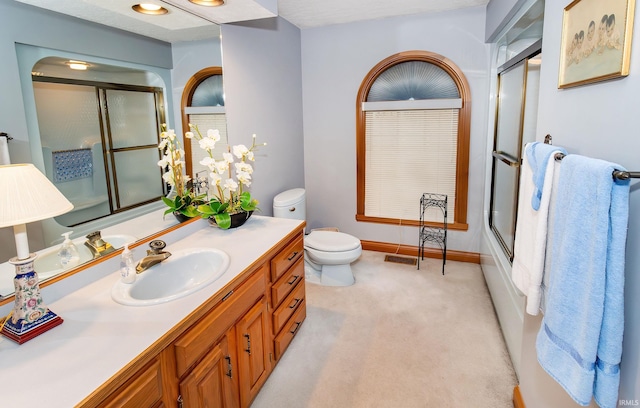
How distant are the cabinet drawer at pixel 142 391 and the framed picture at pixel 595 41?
5.34 ft

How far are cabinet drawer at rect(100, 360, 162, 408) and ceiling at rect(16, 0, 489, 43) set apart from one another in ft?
4.60

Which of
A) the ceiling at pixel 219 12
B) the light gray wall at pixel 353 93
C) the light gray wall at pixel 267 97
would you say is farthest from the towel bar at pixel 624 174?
the light gray wall at pixel 353 93

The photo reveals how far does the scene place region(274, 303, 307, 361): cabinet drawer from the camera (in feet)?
7.24

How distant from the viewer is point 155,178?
2035mm

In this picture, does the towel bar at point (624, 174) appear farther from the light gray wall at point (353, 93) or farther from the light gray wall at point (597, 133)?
the light gray wall at point (353, 93)

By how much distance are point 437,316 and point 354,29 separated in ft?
9.13

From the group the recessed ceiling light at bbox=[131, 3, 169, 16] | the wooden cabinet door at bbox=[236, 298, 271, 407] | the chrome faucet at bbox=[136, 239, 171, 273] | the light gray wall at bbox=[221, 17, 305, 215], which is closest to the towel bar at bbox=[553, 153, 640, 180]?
the wooden cabinet door at bbox=[236, 298, 271, 407]

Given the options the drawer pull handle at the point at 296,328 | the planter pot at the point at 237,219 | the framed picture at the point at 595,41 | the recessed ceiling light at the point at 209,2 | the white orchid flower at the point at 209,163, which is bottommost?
the drawer pull handle at the point at 296,328

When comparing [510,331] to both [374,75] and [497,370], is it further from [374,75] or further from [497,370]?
[374,75]

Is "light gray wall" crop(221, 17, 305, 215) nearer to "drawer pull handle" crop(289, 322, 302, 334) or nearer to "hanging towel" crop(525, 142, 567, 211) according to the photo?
"drawer pull handle" crop(289, 322, 302, 334)

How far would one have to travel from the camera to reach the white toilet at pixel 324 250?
3.16m

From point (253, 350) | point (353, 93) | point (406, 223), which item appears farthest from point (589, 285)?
point (353, 93)

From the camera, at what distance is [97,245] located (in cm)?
167

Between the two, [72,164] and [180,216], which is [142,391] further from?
[180,216]
